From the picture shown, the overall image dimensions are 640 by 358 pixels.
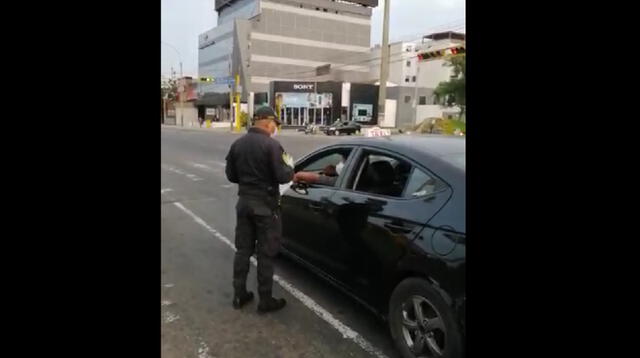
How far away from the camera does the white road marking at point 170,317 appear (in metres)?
3.65

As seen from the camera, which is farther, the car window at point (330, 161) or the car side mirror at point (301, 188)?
the car side mirror at point (301, 188)

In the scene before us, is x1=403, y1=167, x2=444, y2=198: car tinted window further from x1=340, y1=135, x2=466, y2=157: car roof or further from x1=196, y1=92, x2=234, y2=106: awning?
x1=196, y1=92, x2=234, y2=106: awning

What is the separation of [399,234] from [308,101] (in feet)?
171

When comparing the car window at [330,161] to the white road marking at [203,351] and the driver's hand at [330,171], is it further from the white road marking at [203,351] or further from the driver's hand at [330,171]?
the white road marking at [203,351]

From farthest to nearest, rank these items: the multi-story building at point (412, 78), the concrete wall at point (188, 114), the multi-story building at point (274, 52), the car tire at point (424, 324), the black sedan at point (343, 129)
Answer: the concrete wall at point (188, 114) → the multi-story building at point (412, 78) → the multi-story building at point (274, 52) → the black sedan at point (343, 129) → the car tire at point (424, 324)

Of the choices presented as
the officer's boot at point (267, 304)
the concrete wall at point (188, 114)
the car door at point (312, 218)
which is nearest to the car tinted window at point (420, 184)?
the car door at point (312, 218)

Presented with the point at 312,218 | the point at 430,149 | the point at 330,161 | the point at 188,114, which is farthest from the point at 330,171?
the point at 188,114

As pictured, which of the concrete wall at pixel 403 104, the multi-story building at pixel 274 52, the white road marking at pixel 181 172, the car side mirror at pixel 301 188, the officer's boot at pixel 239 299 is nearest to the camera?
the officer's boot at pixel 239 299

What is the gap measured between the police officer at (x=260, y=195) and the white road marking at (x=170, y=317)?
47cm
